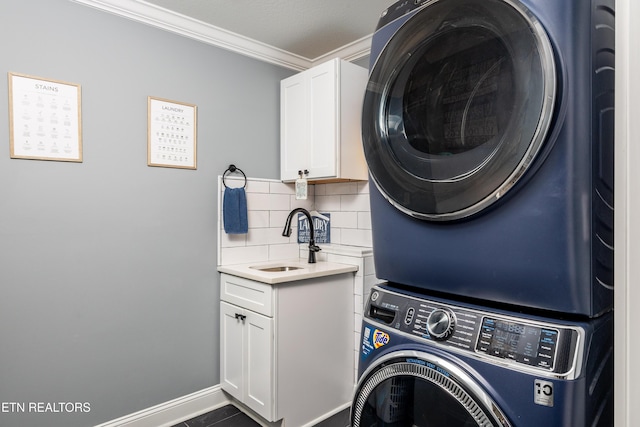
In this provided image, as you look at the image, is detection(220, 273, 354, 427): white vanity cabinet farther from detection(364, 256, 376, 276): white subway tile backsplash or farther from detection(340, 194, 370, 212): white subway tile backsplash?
detection(340, 194, 370, 212): white subway tile backsplash

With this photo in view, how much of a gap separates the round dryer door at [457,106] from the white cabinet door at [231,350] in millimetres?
1495

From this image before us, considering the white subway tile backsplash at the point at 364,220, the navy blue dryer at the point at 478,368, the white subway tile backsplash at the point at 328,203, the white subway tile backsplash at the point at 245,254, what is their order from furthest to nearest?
the white subway tile backsplash at the point at 328,203
the white subway tile backsplash at the point at 364,220
the white subway tile backsplash at the point at 245,254
the navy blue dryer at the point at 478,368

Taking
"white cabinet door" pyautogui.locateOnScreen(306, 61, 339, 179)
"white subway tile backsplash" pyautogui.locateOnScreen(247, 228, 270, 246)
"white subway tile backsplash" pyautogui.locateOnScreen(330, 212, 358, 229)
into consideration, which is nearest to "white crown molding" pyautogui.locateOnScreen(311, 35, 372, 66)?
"white cabinet door" pyautogui.locateOnScreen(306, 61, 339, 179)

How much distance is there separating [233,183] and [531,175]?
1967mm

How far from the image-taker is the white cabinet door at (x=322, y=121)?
2.32 metres

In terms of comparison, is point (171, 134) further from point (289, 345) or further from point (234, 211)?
point (289, 345)

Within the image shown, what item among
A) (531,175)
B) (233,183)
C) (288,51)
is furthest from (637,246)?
(288,51)

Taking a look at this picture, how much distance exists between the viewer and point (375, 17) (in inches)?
86.7

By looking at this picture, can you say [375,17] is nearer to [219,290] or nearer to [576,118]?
[576,118]

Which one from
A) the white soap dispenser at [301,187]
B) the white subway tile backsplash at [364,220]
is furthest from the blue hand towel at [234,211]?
the white subway tile backsplash at [364,220]

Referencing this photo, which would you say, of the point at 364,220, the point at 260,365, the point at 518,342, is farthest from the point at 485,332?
the point at 364,220

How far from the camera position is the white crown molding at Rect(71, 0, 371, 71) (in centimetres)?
199

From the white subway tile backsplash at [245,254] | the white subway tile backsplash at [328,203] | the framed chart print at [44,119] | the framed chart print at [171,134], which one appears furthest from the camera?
the white subway tile backsplash at [328,203]

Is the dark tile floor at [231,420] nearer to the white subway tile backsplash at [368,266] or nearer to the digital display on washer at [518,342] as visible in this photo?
the white subway tile backsplash at [368,266]
